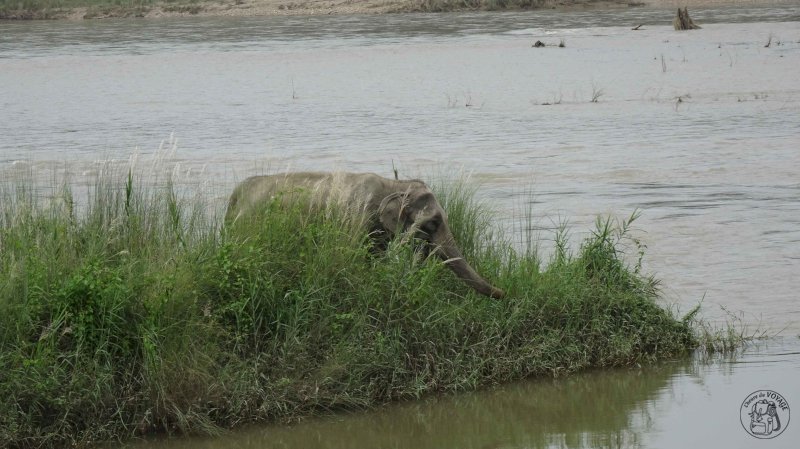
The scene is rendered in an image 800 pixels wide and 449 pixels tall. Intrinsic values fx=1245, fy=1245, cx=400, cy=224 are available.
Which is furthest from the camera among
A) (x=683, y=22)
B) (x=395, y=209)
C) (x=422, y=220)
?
(x=683, y=22)

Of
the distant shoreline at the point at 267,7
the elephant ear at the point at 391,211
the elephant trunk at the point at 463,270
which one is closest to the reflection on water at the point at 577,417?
the elephant trunk at the point at 463,270

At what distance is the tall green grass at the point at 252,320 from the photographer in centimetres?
759

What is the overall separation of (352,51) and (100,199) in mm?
32506

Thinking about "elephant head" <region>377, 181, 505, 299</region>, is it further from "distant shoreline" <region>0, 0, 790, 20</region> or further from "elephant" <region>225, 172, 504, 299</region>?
"distant shoreline" <region>0, 0, 790, 20</region>

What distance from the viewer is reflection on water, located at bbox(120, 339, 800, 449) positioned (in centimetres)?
780

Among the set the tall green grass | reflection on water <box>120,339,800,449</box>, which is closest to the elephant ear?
the tall green grass

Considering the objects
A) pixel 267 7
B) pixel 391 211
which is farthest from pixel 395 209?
pixel 267 7

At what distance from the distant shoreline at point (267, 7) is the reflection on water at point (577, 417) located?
49753 millimetres

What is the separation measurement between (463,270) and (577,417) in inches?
53.1

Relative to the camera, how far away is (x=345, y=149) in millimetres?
21016

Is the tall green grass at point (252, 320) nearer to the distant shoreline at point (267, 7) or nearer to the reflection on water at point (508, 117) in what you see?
the reflection on water at point (508, 117)

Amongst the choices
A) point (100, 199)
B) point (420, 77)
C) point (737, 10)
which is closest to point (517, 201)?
point (100, 199)
